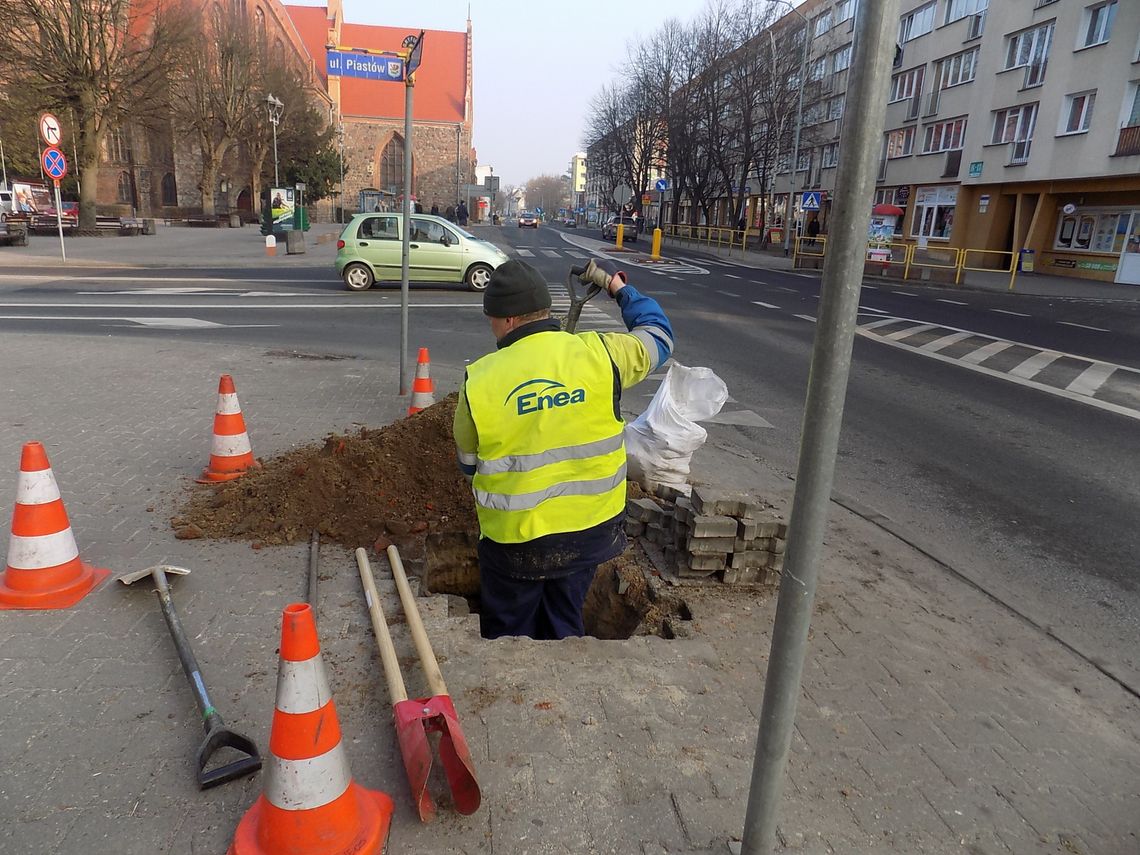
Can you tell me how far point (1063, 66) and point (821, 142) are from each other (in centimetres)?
1870

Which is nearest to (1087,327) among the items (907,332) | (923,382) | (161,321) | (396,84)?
(907,332)

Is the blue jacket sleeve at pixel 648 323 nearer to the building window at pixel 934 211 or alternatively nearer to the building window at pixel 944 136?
the building window at pixel 934 211

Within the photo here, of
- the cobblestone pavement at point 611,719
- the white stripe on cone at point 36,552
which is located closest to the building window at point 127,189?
the cobblestone pavement at point 611,719

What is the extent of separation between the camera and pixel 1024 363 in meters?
11.5

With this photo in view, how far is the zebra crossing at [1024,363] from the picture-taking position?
948cm

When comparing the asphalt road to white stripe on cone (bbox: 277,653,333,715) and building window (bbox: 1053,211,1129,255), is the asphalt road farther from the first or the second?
building window (bbox: 1053,211,1129,255)

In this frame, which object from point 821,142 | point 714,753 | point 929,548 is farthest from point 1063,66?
point 714,753

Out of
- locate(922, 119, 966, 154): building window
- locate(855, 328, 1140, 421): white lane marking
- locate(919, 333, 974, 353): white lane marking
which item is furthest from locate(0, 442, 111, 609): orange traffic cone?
locate(922, 119, 966, 154): building window

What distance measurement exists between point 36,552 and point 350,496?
1.55 m

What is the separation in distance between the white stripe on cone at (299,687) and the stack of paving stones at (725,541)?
88.6 inches

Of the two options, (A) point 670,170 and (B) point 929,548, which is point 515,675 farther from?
(A) point 670,170

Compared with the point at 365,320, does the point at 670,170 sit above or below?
above

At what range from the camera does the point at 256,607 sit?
3486 mm

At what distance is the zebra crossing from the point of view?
948 cm
